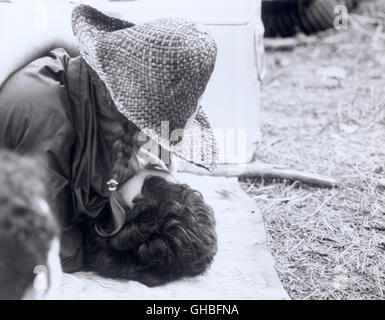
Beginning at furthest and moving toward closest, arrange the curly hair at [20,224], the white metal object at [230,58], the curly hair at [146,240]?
the white metal object at [230,58], the curly hair at [146,240], the curly hair at [20,224]

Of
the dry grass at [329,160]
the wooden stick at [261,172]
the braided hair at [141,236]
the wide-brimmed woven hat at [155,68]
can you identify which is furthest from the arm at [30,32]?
the dry grass at [329,160]

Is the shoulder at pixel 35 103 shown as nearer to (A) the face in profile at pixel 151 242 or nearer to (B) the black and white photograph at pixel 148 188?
(B) the black and white photograph at pixel 148 188

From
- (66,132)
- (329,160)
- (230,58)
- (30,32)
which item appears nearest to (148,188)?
(66,132)

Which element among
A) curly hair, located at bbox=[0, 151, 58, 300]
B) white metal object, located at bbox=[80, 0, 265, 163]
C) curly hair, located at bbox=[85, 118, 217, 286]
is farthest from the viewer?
white metal object, located at bbox=[80, 0, 265, 163]

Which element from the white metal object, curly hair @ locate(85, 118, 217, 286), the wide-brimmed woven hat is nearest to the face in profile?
curly hair @ locate(85, 118, 217, 286)

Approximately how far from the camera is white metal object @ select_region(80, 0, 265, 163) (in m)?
1.43

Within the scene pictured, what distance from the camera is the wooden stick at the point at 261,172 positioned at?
4.95ft

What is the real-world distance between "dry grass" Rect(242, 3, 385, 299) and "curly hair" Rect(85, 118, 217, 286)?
0.20m

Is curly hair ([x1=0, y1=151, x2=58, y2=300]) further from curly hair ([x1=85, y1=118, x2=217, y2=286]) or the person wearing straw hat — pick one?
curly hair ([x1=85, y1=118, x2=217, y2=286])

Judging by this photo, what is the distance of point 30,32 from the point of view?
114 centimetres

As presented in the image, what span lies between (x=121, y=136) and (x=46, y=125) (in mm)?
143

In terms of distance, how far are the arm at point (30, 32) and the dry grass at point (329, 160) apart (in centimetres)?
62
